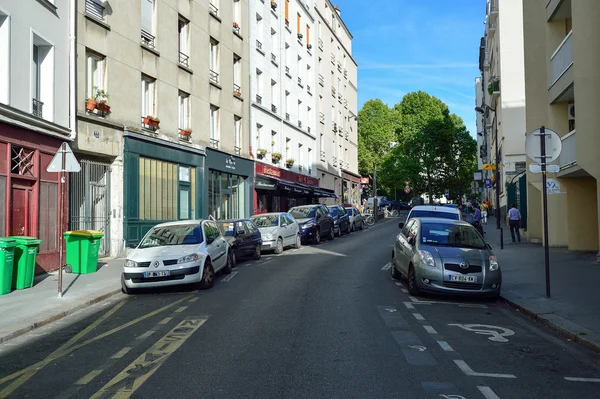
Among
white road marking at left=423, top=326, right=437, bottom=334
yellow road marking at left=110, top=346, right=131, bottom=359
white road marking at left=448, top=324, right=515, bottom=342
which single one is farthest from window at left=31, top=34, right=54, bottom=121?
white road marking at left=448, top=324, right=515, bottom=342

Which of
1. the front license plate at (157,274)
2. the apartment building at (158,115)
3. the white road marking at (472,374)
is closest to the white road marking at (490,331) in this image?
the white road marking at (472,374)

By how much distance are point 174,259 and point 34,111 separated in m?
6.43

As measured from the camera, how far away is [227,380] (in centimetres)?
565

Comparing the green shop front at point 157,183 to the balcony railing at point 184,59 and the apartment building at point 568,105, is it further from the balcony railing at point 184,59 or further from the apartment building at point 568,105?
the apartment building at point 568,105

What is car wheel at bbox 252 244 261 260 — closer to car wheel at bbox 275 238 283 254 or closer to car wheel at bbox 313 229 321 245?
car wheel at bbox 275 238 283 254

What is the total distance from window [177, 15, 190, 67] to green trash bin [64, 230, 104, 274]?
11380 mm

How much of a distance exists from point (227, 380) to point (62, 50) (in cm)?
1363

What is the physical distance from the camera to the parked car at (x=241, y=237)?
17.3 metres

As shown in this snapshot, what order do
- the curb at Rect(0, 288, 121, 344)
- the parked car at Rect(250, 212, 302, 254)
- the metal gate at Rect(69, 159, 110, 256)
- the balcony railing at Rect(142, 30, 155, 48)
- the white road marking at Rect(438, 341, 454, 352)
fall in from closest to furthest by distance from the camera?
the white road marking at Rect(438, 341, 454, 352) < the curb at Rect(0, 288, 121, 344) < the metal gate at Rect(69, 159, 110, 256) < the parked car at Rect(250, 212, 302, 254) < the balcony railing at Rect(142, 30, 155, 48)

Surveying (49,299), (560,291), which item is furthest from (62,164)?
(560,291)

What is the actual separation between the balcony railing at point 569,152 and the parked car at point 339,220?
13334 mm

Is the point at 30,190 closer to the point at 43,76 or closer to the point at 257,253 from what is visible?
the point at 43,76

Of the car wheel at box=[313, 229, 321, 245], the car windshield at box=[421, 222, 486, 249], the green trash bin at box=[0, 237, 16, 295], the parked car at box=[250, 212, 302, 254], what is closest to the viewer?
the green trash bin at box=[0, 237, 16, 295]

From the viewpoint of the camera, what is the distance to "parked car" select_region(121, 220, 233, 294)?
1173cm
